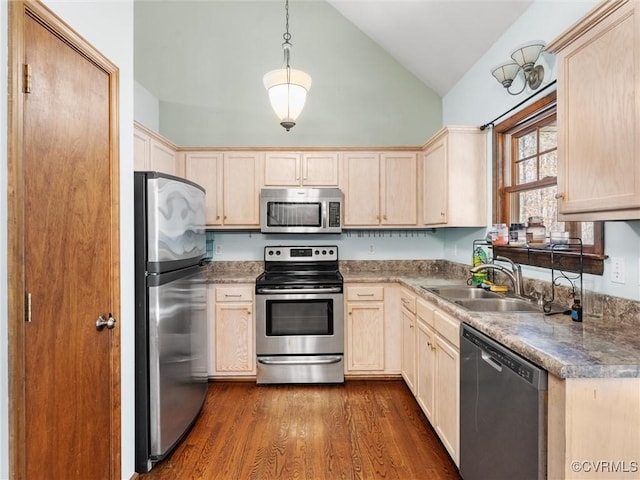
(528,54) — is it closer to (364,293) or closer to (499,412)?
(499,412)

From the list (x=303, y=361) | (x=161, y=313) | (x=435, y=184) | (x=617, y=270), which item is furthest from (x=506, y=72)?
(x=303, y=361)

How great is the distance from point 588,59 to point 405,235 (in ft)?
8.56

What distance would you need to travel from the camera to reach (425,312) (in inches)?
96.0

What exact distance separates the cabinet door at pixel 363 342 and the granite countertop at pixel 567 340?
1.24m

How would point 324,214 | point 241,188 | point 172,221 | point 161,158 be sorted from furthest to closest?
point 241,188, point 324,214, point 161,158, point 172,221

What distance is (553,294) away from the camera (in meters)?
1.90

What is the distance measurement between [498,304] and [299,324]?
1.66 m

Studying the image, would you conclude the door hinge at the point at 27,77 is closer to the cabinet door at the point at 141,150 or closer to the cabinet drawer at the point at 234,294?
the cabinet door at the point at 141,150

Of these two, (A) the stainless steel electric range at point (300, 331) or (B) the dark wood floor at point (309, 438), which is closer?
(B) the dark wood floor at point (309, 438)

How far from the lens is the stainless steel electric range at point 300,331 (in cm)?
314

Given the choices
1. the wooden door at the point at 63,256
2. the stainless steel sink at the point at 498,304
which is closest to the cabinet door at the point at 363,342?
the stainless steel sink at the point at 498,304

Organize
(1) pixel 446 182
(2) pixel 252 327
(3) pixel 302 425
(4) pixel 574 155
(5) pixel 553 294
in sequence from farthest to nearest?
(2) pixel 252 327 < (1) pixel 446 182 < (3) pixel 302 425 < (5) pixel 553 294 < (4) pixel 574 155

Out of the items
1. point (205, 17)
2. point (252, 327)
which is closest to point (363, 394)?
point (252, 327)

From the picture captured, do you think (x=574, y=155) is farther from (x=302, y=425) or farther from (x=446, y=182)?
(x=302, y=425)
